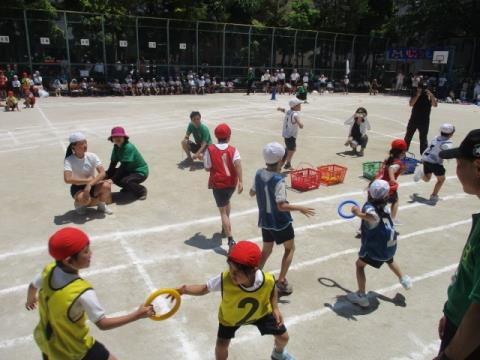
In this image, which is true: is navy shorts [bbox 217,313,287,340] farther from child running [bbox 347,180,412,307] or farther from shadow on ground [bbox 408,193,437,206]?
shadow on ground [bbox 408,193,437,206]

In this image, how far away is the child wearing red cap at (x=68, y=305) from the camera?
303cm

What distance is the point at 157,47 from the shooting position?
30.9 m

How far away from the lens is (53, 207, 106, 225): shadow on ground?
297 inches

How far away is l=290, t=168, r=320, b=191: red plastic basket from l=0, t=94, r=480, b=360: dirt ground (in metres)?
0.27

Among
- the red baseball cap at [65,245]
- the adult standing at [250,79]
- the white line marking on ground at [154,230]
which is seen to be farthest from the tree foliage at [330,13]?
the red baseball cap at [65,245]

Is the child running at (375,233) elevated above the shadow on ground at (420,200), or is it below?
above

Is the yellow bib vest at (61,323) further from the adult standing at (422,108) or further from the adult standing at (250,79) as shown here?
the adult standing at (250,79)

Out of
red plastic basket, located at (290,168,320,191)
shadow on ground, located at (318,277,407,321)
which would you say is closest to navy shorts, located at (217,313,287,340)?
shadow on ground, located at (318,277,407,321)

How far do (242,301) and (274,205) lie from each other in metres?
1.70

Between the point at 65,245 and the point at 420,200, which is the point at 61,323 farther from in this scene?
the point at 420,200

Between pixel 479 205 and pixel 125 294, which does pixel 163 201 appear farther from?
pixel 479 205

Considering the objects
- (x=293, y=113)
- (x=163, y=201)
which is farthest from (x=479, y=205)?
(x=163, y=201)

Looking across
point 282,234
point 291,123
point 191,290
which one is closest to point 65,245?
point 191,290

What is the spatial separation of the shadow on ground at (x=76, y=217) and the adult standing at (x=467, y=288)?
251 inches
